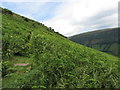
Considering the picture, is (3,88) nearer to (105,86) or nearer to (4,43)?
(4,43)

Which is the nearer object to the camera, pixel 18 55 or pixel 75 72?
pixel 75 72

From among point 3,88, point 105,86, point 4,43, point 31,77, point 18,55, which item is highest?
point 4,43

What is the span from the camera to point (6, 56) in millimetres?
9969

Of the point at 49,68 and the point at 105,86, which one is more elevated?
the point at 49,68

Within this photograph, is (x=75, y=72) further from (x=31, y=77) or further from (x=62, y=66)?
(x=31, y=77)

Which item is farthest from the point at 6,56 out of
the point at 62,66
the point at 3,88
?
the point at 62,66

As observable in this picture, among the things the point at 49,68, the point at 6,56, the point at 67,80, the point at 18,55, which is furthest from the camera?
the point at 18,55

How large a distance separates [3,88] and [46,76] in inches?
103

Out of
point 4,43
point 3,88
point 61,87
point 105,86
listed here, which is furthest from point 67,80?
point 4,43

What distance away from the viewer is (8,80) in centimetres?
712

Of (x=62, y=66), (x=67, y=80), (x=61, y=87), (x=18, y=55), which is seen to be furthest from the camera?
(x=18, y=55)

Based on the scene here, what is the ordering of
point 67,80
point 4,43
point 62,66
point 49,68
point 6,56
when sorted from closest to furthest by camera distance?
1. point 67,80
2. point 49,68
3. point 62,66
4. point 6,56
5. point 4,43

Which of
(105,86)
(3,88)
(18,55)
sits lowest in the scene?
(105,86)

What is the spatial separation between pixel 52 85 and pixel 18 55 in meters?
6.49
